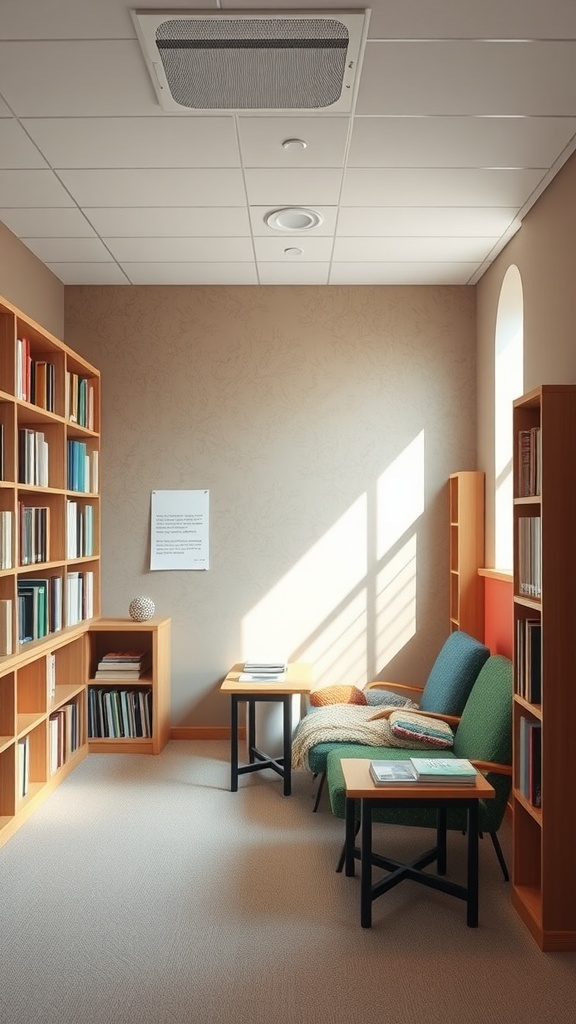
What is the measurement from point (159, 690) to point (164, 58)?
3.68 m

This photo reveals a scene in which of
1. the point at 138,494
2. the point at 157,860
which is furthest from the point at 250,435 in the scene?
the point at 157,860

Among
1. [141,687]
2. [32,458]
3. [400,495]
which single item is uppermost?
[32,458]

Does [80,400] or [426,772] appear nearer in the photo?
[426,772]

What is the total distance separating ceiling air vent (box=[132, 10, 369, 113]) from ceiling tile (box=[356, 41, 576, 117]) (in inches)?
4.3

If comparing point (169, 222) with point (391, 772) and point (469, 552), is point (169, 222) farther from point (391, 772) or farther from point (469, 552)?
point (391, 772)

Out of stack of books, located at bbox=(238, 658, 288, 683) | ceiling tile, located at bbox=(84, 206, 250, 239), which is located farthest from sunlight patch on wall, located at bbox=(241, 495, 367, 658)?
ceiling tile, located at bbox=(84, 206, 250, 239)

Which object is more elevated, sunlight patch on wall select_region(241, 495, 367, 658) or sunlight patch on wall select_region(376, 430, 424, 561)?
sunlight patch on wall select_region(376, 430, 424, 561)

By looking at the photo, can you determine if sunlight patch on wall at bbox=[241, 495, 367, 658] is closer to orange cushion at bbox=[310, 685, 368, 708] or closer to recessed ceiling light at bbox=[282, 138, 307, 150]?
orange cushion at bbox=[310, 685, 368, 708]

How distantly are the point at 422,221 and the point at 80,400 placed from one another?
2.34 metres

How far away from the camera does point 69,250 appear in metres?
5.06

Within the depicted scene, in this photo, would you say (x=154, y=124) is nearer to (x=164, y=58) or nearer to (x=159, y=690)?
(x=164, y=58)

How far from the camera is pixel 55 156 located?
3.73 metres

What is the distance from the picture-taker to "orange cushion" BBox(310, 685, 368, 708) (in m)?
5.07

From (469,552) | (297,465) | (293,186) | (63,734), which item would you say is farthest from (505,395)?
(63,734)
